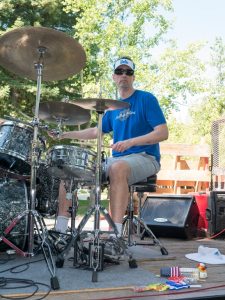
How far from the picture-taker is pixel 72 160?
113 inches

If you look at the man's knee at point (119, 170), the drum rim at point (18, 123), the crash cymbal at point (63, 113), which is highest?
the crash cymbal at point (63, 113)

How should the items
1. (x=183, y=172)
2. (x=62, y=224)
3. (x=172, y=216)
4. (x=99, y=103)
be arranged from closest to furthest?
(x=99, y=103), (x=62, y=224), (x=172, y=216), (x=183, y=172)

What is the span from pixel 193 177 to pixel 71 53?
3974 mm

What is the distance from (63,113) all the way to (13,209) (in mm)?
826

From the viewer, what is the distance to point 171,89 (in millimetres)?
12000

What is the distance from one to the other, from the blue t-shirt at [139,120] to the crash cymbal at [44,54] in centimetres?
57

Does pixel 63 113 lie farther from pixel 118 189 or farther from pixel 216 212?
pixel 216 212

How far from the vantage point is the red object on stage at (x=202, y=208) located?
5.02 meters

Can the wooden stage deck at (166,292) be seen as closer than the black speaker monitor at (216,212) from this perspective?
Yes

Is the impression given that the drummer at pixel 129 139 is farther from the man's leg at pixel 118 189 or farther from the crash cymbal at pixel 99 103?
the crash cymbal at pixel 99 103

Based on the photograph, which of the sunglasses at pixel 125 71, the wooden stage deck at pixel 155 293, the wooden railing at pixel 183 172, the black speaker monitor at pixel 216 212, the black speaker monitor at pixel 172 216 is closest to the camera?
the wooden stage deck at pixel 155 293

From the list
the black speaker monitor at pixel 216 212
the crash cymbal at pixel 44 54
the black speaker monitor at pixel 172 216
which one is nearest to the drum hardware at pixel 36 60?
the crash cymbal at pixel 44 54

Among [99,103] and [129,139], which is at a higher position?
[99,103]

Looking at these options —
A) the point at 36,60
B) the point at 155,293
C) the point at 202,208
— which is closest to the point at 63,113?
the point at 36,60
